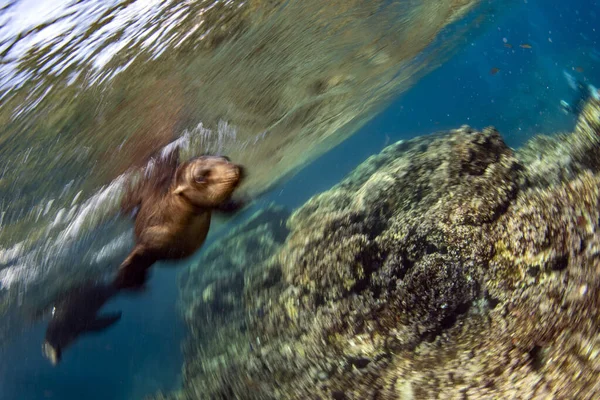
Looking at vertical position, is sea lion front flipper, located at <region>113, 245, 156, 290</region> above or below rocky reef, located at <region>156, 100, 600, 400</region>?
above

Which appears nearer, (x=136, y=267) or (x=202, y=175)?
(x=202, y=175)

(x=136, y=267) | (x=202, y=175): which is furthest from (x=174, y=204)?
(x=136, y=267)

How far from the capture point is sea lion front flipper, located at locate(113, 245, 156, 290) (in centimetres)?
631

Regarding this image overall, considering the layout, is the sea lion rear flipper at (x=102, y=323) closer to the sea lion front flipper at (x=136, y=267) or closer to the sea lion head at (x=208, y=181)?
the sea lion front flipper at (x=136, y=267)

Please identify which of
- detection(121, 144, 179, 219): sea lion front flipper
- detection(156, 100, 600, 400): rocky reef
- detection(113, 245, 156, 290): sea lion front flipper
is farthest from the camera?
detection(121, 144, 179, 219): sea lion front flipper

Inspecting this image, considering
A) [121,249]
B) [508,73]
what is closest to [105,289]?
[121,249]

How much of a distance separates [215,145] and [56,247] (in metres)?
4.10

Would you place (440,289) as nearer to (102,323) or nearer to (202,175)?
(202,175)

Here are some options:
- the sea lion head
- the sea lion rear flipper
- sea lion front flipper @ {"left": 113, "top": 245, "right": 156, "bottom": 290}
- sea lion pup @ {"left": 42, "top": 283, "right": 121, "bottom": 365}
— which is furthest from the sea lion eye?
the sea lion rear flipper

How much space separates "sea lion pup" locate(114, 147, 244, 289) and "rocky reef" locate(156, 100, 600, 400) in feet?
5.54

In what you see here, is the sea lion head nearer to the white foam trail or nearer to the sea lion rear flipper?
the white foam trail

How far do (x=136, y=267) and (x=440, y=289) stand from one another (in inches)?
184

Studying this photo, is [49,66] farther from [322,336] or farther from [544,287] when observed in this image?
[544,287]

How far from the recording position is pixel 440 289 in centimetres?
554
